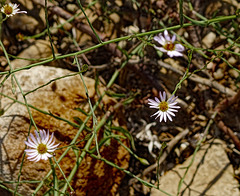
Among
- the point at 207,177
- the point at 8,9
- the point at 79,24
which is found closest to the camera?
the point at 8,9

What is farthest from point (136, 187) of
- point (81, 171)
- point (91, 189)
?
point (81, 171)

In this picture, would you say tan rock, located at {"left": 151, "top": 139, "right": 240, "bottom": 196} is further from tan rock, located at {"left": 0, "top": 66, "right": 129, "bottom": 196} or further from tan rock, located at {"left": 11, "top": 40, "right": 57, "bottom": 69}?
tan rock, located at {"left": 11, "top": 40, "right": 57, "bottom": 69}

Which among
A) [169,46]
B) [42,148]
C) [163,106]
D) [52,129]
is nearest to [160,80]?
[169,46]

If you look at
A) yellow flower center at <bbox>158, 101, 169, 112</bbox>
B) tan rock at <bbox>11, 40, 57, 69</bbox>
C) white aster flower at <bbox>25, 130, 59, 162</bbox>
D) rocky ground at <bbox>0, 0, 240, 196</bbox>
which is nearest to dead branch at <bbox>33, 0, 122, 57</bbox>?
rocky ground at <bbox>0, 0, 240, 196</bbox>

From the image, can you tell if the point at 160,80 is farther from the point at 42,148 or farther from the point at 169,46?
the point at 42,148

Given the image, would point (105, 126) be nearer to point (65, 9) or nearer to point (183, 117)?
point (183, 117)
